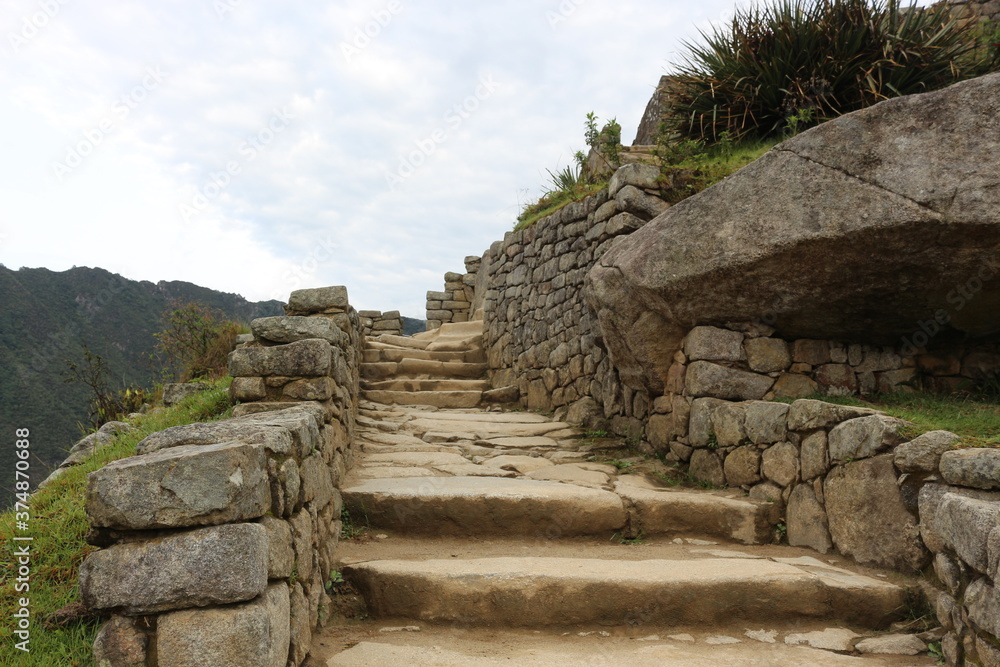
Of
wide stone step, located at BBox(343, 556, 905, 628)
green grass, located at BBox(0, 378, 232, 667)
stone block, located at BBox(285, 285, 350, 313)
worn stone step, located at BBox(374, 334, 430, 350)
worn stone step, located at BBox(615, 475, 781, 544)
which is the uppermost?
stone block, located at BBox(285, 285, 350, 313)

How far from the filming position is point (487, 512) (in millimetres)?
3320

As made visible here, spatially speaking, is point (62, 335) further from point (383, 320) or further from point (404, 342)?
point (404, 342)

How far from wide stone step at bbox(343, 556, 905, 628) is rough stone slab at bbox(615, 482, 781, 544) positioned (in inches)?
25.1

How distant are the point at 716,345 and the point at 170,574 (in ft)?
11.1

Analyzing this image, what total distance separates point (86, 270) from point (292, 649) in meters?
22.8

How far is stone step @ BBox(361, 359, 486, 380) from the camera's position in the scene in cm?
748

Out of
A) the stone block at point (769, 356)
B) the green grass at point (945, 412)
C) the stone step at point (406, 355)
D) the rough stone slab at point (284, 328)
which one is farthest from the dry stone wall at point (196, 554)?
the stone step at point (406, 355)

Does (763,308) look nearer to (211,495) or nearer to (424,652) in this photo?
(424,652)

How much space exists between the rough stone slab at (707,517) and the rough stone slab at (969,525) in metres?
1.12

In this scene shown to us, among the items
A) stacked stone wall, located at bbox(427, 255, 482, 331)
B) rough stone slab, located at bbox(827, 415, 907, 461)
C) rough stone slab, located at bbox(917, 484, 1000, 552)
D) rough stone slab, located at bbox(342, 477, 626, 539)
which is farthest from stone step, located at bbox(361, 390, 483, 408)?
stacked stone wall, located at bbox(427, 255, 482, 331)

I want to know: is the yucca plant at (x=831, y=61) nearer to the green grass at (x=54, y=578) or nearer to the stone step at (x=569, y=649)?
the stone step at (x=569, y=649)

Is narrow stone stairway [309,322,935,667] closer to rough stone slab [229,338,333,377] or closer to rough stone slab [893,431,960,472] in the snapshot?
rough stone slab [893,431,960,472]

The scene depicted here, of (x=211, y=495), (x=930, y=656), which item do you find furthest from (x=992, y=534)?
(x=211, y=495)

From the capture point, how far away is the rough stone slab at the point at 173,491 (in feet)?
4.99
